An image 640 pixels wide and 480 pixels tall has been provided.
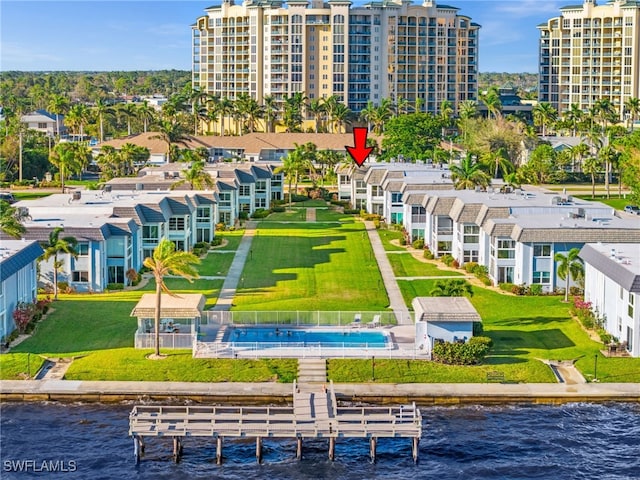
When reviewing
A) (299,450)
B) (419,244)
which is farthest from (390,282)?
(299,450)

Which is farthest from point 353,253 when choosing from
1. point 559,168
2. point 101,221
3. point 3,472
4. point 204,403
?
point 559,168

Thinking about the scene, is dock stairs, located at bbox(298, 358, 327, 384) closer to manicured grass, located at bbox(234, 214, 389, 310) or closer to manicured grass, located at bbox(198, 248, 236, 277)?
manicured grass, located at bbox(234, 214, 389, 310)

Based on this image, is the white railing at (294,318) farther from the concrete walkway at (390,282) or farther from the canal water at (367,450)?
the canal water at (367,450)

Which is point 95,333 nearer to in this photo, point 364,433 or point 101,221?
point 101,221

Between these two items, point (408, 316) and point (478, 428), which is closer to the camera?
point (478, 428)

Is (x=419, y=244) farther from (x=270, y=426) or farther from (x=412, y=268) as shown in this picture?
(x=270, y=426)

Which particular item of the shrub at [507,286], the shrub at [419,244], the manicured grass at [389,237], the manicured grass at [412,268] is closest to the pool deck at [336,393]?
the shrub at [507,286]

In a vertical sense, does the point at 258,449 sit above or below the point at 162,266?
below
